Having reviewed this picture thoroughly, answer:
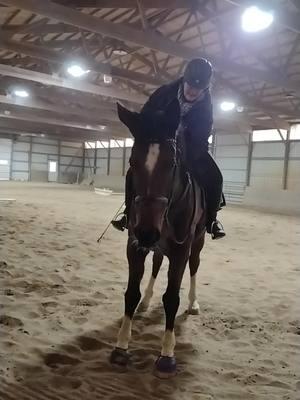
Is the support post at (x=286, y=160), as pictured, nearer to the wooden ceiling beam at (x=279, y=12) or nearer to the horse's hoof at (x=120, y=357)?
the wooden ceiling beam at (x=279, y=12)

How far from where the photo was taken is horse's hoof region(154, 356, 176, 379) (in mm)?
2321

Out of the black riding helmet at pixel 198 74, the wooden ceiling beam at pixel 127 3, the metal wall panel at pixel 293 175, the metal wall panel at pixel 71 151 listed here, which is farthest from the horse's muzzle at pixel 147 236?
the metal wall panel at pixel 71 151

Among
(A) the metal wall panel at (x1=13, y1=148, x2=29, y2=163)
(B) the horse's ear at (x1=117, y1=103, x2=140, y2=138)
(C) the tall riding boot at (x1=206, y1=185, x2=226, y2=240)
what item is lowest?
(C) the tall riding boot at (x1=206, y1=185, x2=226, y2=240)

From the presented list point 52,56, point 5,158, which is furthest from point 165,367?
point 5,158

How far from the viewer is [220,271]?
5.05 meters

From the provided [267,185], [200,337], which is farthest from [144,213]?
[267,185]

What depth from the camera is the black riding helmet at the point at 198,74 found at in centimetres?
256

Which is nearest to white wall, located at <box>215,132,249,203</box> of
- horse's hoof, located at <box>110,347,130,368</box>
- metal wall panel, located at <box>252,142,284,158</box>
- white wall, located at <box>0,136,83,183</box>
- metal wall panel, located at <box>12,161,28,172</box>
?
metal wall panel, located at <box>252,142,284,158</box>

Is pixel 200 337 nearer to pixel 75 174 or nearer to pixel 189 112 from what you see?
pixel 189 112

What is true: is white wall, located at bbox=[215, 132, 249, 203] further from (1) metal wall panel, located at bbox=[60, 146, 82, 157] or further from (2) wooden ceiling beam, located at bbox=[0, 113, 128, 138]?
(1) metal wall panel, located at bbox=[60, 146, 82, 157]

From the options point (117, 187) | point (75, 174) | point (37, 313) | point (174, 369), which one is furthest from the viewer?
point (75, 174)

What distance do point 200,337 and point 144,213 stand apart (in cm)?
144

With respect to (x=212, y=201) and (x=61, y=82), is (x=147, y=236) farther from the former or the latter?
(x=61, y=82)

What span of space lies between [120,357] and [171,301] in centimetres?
49
